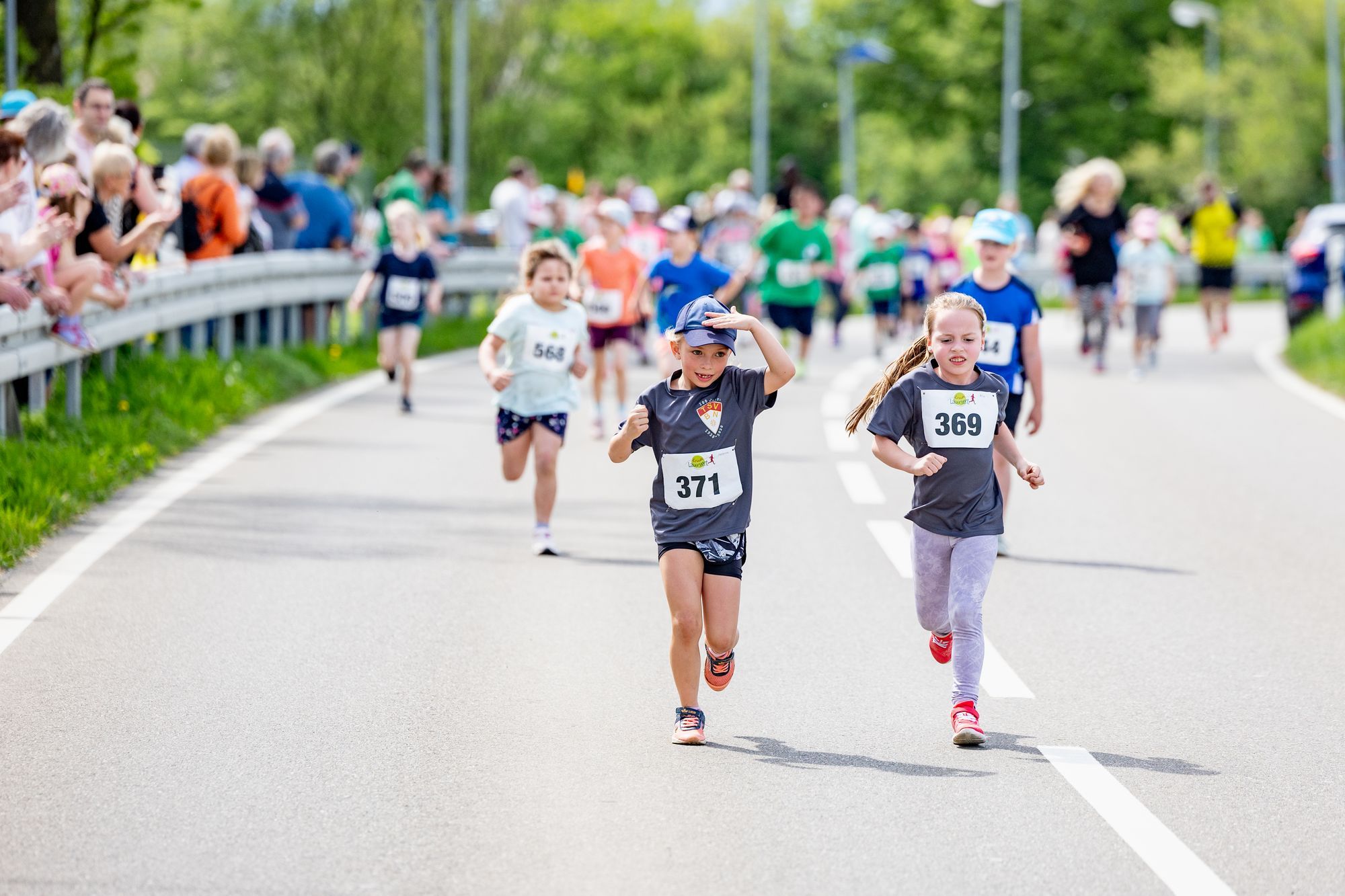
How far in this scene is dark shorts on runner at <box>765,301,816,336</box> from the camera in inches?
721

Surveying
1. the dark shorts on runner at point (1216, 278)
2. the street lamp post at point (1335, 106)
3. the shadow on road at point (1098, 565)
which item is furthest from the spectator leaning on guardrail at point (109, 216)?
the street lamp post at point (1335, 106)

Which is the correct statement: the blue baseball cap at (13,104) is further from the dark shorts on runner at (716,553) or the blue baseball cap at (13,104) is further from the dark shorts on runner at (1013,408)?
the dark shorts on runner at (716,553)

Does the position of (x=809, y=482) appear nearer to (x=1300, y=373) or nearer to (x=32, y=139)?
(x=32, y=139)

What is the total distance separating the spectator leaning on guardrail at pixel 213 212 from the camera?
15766mm

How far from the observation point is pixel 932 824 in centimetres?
565

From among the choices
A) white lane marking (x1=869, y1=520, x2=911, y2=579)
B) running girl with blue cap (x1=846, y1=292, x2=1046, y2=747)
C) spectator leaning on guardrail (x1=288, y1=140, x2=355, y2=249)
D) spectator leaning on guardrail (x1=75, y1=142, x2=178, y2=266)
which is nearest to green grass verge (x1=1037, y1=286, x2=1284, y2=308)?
spectator leaning on guardrail (x1=288, y1=140, x2=355, y2=249)

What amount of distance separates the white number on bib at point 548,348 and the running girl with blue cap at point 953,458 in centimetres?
328

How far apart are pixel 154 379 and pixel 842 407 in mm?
5513

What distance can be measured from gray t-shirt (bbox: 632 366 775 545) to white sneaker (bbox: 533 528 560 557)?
3.16 metres

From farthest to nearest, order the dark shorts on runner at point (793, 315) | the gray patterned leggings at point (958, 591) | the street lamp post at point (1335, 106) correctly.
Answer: the street lamp post at point (1335, 106), the dark shorts on runner at point (793, 315), the gray patterned leggings at point (958, 591)

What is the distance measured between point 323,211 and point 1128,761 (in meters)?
14.2

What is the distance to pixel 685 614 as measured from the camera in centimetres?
661

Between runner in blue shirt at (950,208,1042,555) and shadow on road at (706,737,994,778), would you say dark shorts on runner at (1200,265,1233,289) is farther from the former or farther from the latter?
shadow on road at (706,737,994,778)

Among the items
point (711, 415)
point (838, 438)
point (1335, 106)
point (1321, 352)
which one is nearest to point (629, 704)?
point (711, 415)
